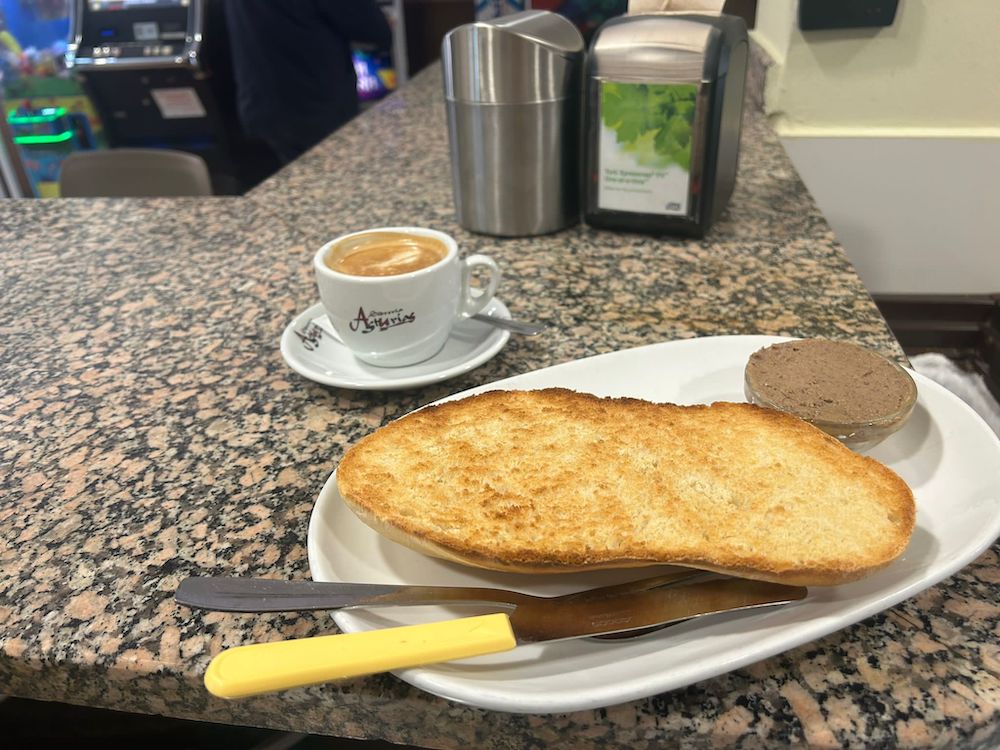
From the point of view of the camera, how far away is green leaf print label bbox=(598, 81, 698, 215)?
0.94 metres

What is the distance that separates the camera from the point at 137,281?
3.31 feet

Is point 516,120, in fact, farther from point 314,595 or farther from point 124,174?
point 124,174

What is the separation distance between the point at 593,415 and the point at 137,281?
A: 772mm

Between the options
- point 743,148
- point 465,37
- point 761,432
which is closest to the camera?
point 761,432

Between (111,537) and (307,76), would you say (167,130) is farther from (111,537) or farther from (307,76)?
(111,537)

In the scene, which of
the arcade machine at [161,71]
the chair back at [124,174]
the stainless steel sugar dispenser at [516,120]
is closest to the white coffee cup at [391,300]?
the stainless steel sugar dispenser at [516,120]

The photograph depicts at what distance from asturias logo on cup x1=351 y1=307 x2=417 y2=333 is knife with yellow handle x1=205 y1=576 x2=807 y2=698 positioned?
36 centimetres

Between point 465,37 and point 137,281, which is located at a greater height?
point 465,37

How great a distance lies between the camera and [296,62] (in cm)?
252

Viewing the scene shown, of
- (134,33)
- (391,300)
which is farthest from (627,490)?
(134,33)

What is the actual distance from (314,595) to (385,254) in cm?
45

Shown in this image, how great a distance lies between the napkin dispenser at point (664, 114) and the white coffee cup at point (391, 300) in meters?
0.35

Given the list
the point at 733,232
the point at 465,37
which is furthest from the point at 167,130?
the point at 733,232

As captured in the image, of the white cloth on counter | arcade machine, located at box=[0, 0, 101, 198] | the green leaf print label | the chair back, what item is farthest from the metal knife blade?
arcade machine, located at box=[0, 0, 101, 198]
